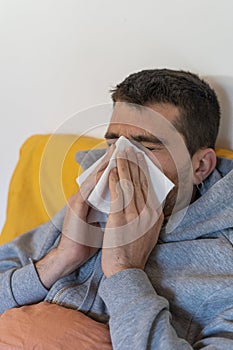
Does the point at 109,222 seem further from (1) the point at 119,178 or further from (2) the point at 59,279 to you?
(2) the point at 59,279

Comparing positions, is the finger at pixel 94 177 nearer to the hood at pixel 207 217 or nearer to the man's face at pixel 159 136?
the man's face at pixel 159 136

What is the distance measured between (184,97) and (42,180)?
431mm

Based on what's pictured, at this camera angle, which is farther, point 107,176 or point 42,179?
point 42,179

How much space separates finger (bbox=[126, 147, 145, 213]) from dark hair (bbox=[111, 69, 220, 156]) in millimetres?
130

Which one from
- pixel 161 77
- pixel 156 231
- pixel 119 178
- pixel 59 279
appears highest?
pixel 161 77

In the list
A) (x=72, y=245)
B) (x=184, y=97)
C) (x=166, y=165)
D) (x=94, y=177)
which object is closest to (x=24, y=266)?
(x=72, y=245)

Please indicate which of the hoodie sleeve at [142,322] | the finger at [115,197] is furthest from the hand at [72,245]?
the hoodie sleeve at [142,322]

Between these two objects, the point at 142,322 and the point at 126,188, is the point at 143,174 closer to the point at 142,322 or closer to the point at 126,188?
the point at 126,188

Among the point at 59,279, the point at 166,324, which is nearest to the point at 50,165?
the point at 59,279

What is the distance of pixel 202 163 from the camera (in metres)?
1.09

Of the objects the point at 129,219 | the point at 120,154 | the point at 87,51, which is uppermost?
the point at 87,51

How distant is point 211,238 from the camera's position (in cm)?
100

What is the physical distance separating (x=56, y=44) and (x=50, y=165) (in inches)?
15.0

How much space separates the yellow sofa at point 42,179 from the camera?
4.14 ft
